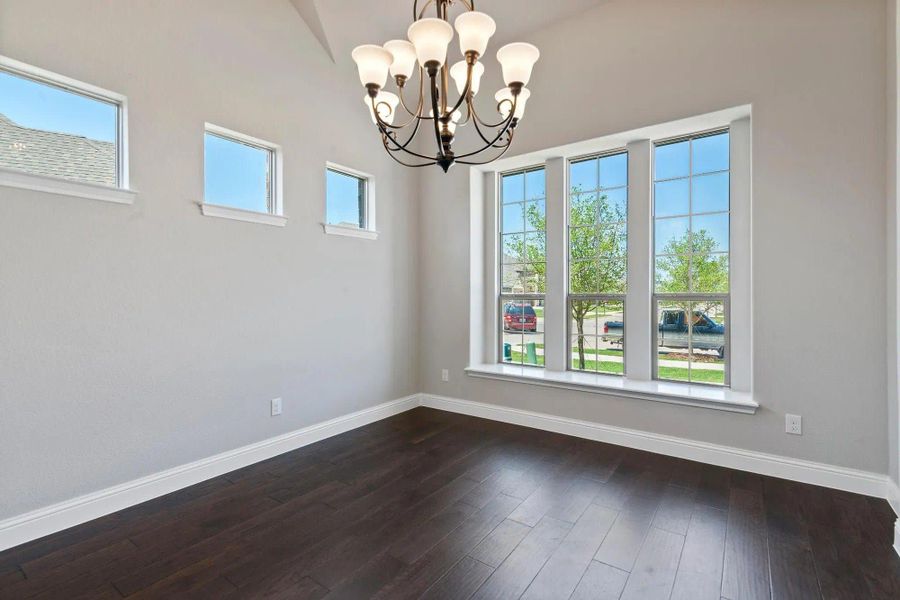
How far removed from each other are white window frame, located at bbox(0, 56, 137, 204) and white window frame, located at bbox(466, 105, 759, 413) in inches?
109

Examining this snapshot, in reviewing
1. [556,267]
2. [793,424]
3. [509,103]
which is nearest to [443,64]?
[509,103]

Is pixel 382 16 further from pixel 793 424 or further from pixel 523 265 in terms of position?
pixel 793 424

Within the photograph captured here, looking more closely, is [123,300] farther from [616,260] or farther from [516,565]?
[616,260]

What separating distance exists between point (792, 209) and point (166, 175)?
3.98 meters

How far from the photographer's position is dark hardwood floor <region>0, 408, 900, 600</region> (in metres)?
1.77

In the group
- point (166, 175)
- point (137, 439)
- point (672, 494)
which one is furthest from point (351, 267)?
point (672, 494)

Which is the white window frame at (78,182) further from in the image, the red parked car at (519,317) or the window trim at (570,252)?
the window trim at (570,252)

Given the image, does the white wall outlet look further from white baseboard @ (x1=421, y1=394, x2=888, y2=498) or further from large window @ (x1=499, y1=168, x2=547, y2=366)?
large window @ (x1=499, y1=168, x2=547, y2=366)

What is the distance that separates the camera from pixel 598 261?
381cm

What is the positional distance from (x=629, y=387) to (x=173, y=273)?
3.35 metres

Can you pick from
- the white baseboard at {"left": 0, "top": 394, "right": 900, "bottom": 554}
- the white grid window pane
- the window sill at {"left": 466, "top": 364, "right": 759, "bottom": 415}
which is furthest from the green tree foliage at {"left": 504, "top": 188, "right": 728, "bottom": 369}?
the white grid window pane

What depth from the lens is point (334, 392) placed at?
12.0 feet

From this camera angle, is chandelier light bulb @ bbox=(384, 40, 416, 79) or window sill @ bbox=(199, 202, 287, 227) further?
window sill @ bbox=(199, 202, 287, 227)

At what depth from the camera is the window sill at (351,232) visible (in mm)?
3576
